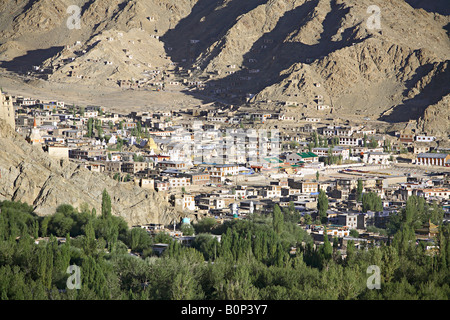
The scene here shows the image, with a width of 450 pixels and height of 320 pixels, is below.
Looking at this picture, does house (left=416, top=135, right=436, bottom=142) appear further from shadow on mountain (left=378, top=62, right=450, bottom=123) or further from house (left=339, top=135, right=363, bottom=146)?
house (left=339, top=135, right=363, bottom=146)

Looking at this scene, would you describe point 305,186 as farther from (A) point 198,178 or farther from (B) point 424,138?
(B) point 424,138

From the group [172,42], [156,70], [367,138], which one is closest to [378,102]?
[367,138]

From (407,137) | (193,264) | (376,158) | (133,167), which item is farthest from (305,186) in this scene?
(193,264)

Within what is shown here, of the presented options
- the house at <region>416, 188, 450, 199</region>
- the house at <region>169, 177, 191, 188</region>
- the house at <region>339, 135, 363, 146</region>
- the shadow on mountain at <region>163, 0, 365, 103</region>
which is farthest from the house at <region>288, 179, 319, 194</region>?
the shadow on mountain at <region>163, 0, 365, 103</region>

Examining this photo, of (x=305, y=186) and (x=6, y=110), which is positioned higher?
(x=6, y=110)

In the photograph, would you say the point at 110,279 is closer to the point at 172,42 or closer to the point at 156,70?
the point at 156,70

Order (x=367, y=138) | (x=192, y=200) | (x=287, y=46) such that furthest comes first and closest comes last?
(x=287, y=46) → (x=367, y=138) → (x=192, y=200)
